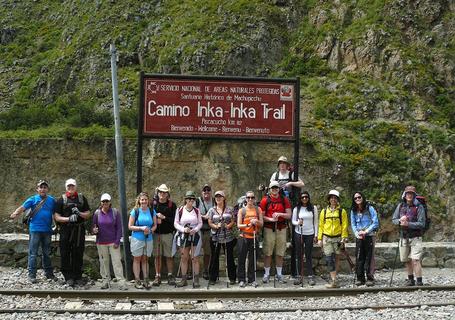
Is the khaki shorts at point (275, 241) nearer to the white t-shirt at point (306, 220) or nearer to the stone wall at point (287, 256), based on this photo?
the white t-shirt at point (306, 220)

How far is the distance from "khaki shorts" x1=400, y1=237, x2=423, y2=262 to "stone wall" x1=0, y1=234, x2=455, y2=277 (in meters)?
1.40

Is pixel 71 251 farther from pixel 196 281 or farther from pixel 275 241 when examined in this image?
pixel 275 241

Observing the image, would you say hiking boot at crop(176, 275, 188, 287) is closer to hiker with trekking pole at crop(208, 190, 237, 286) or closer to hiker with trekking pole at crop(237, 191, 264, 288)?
hiker with trekking pole at crop(208, 190, 237, 286)

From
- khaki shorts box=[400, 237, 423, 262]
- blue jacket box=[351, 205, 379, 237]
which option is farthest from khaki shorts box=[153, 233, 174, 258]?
khaki shorts box=[400, 237, 423, 262]

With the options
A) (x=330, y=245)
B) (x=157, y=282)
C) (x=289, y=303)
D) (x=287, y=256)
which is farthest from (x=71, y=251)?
(x=330, y=245)

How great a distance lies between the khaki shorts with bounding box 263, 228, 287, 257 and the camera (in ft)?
35.4

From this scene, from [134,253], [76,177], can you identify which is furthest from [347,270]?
[76,177]

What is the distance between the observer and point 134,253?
10.3m

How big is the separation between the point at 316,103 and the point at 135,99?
932cm

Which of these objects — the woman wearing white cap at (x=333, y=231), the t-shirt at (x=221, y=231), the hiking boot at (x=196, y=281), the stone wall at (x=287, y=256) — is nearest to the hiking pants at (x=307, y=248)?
the woman wearing white cap at (x=333, y=231)

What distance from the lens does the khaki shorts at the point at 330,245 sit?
34.1 feet

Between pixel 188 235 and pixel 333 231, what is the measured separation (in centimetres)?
281

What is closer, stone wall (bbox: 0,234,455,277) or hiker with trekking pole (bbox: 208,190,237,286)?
hiker with trekking pole (bbox: 208,190,237,286)

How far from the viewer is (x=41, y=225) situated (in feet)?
34.6
